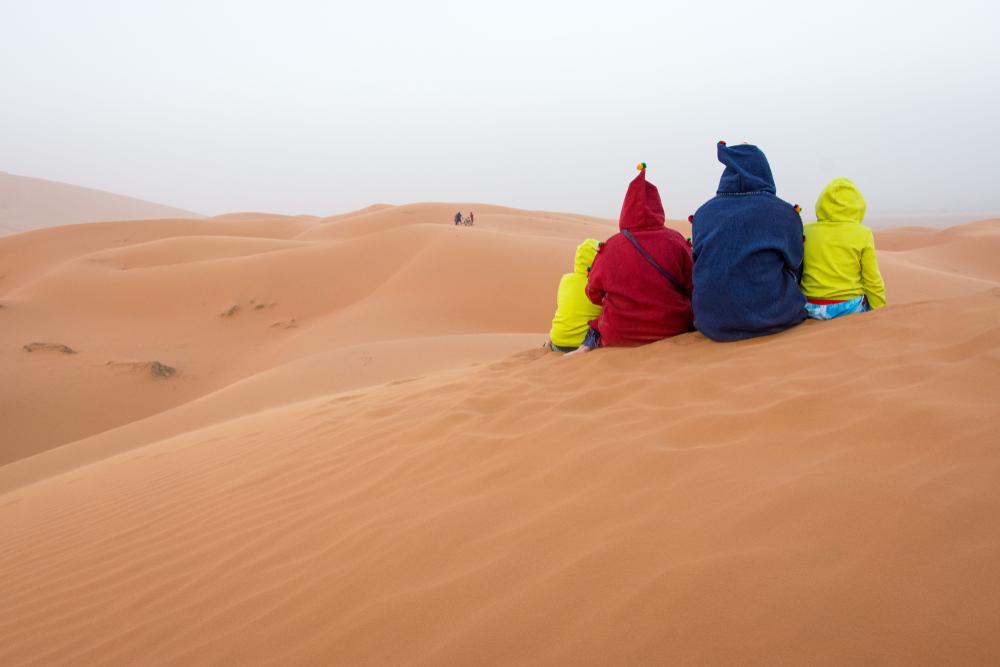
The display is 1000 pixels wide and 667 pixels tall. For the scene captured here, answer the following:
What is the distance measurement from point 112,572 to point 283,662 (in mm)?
1781

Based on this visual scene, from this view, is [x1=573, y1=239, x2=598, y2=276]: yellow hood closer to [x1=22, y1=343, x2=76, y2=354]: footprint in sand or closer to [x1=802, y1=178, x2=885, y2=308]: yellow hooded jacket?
[x1=802, y1=178, x2=885, y2=308]: yellow hooded jacket

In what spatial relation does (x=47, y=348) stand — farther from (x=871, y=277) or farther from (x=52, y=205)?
(x=52, y=205)

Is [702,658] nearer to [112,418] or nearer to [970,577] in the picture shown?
[970,577]

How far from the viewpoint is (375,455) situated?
3621 mm

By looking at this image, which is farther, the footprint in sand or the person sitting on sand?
the footprint in sand

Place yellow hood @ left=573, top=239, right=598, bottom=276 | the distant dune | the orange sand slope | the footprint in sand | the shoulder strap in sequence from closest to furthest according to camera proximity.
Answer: the orange sand slope → the shoulder strap → yellow hood @ left=573, top=239, right=598, bottom=276 → the footprint in sand → the distant dune

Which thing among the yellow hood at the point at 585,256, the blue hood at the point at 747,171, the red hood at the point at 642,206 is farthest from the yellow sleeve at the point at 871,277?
A: the yellow hood at the point at 585,256

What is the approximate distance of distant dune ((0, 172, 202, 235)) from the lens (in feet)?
233

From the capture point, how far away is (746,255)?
156 inches

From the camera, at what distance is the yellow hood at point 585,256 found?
17.6ft

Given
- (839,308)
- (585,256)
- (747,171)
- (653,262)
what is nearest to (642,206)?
(653,262)

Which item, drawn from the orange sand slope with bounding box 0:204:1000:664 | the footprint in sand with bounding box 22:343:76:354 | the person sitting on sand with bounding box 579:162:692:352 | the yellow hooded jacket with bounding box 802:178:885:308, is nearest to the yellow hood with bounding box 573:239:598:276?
the person sitting on sand with bounding box 579:162:692:352

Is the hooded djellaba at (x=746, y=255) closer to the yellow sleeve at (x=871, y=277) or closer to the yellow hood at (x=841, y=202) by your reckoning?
the yellow hood at (x=841, y=202)

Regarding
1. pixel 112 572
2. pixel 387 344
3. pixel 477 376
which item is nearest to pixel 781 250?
pixel 477 376
